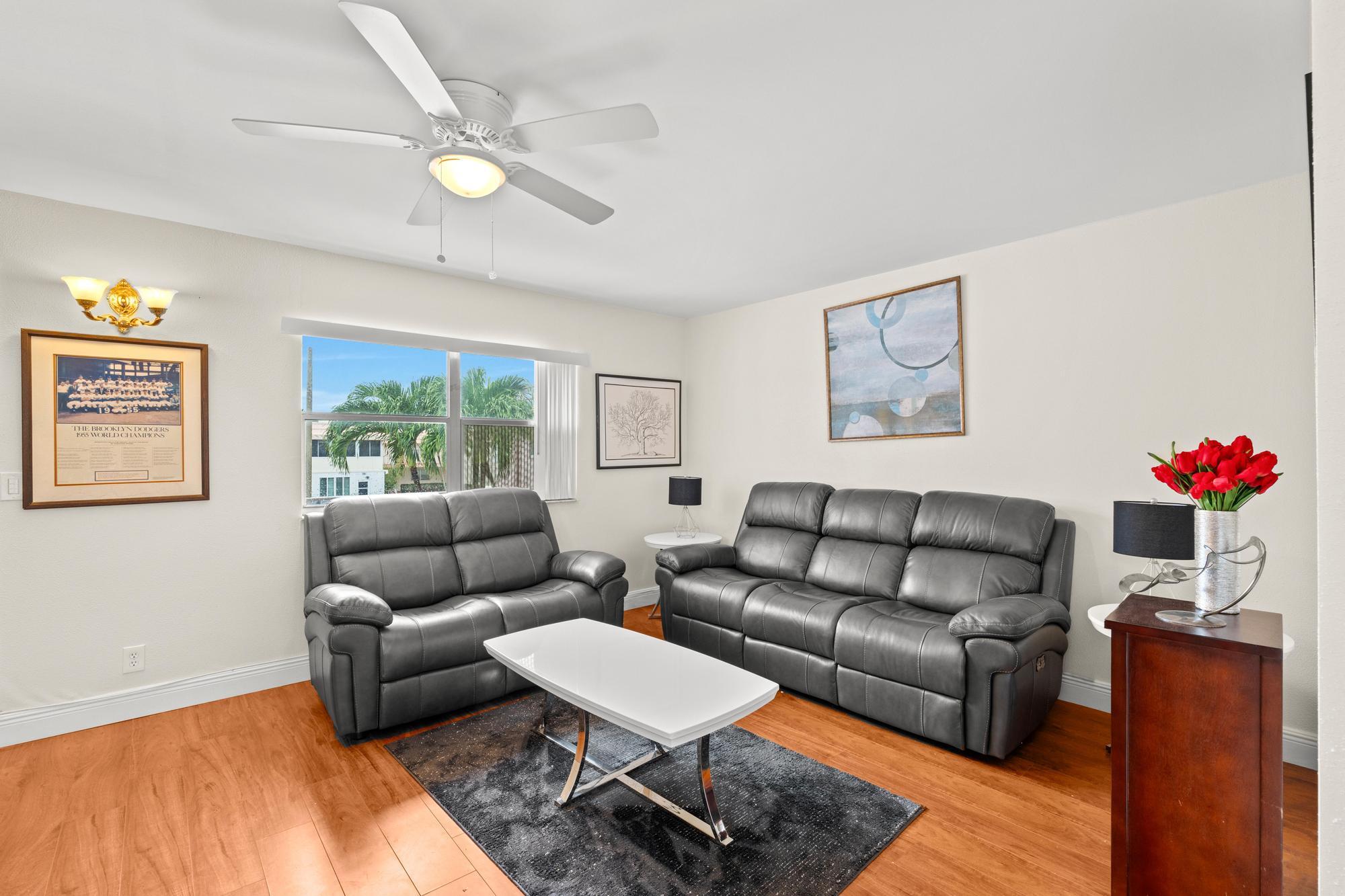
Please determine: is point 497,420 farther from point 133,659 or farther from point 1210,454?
point 1210,454

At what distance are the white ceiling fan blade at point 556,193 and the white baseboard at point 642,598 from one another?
3.34 meters

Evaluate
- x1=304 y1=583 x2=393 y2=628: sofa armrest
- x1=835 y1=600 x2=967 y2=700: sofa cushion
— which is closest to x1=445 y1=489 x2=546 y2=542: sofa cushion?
x1=304 y1=583 x2=393 y2=628: sofa armrest

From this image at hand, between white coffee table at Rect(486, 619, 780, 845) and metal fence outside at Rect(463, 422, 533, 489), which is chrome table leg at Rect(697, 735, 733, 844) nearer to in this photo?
white coffee table at Rect(486, 619, 780, 845)

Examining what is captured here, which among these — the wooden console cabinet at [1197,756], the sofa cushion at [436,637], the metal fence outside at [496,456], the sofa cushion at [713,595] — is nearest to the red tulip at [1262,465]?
the wooden console cabinet at [1197,756]

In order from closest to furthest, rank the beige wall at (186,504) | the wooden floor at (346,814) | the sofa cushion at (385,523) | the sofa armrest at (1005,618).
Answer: the wooden floor at (346,814) < the sofa armrest at (1005,618) < the beige wall at (186,504) < the sofa cushion at (385,523)

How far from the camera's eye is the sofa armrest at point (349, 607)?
270 cm

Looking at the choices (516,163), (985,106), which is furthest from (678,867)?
(985,106)

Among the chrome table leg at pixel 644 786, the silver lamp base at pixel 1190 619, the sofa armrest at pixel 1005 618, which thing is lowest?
the chrome table leg at pixel 644 786

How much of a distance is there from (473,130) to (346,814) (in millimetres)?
2436

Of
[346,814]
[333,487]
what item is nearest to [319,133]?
[346,814]

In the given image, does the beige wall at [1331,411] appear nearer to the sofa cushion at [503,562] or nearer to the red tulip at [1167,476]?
the red tulip at [1167,476]

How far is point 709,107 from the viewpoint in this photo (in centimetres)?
210

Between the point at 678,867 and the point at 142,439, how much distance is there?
3.19 meters

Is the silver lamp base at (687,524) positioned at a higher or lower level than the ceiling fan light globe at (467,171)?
lower
